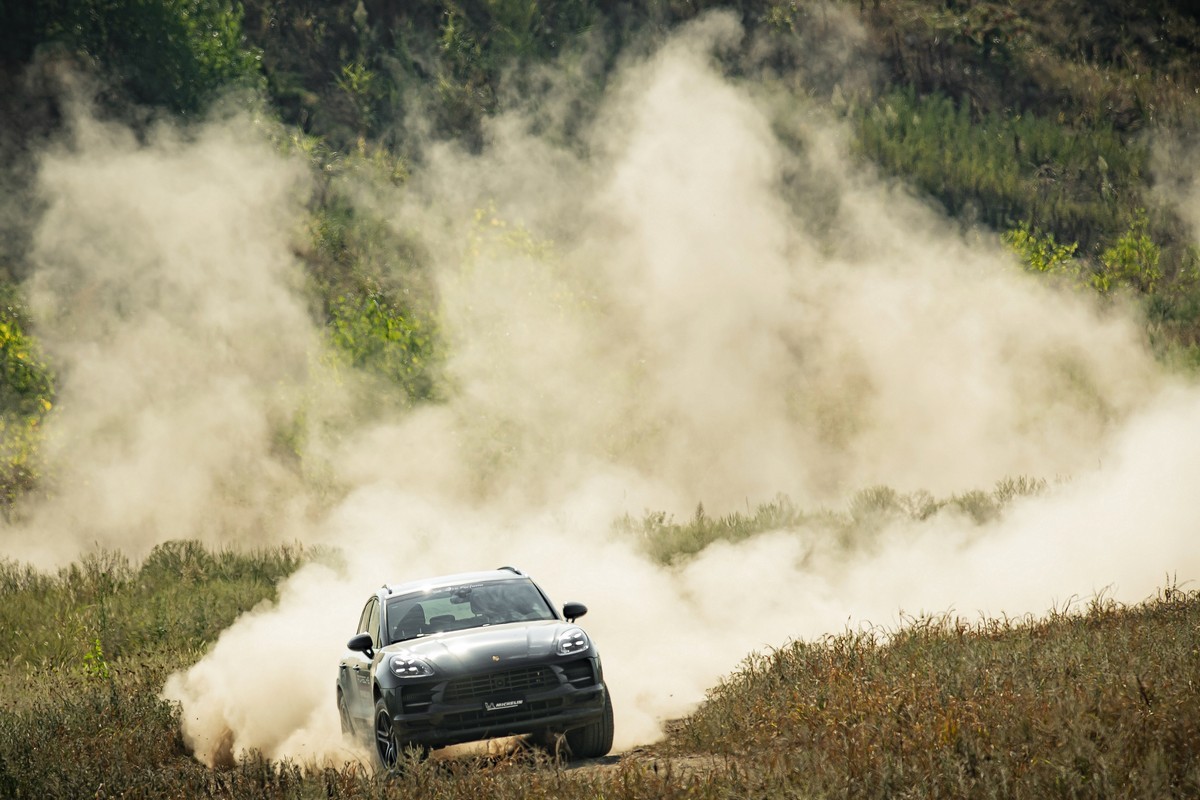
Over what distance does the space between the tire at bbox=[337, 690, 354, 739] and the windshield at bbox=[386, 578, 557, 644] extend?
1.06 meters

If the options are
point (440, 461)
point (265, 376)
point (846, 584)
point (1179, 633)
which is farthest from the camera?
point (265, 376)

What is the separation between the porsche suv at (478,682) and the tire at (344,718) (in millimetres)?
605

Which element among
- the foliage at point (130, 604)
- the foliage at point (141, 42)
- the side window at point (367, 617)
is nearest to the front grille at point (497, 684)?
the side window at point (367, 617)

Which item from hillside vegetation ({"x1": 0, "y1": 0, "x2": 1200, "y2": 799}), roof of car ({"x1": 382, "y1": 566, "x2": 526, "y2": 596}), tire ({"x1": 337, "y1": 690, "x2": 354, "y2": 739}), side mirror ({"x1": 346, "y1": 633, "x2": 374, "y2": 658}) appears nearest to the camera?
hillside vegetation ({"x1": 0, "y1": 0, "x2": 1200, "y2": 799})

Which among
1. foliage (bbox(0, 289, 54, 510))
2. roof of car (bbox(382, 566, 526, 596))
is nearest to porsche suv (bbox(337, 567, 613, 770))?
roof of car (bbox(382, 566, 526, 596))

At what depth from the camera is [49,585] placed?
18.8 m

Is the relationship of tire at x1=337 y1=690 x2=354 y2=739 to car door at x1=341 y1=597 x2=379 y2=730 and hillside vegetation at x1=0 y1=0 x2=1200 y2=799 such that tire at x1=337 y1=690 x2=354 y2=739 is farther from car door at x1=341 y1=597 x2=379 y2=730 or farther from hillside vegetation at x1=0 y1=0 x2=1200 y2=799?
hillside vegetation at x1=0 y1=0 x2=1200 y2=799

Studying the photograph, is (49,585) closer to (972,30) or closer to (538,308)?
(538,308)

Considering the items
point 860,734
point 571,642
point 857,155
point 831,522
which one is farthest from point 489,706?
point 857,155

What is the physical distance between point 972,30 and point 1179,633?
29094mm

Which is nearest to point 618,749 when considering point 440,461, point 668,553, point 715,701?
point 715,701

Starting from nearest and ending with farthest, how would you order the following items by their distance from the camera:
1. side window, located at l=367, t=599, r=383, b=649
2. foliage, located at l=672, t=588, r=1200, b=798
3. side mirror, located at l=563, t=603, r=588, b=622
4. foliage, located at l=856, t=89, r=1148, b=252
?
1. foliage, located at l=672, t=588, r=1200, b=798
2. side mirror, located at l=563, t=603, r=588, b=622
3. side window, located at l=367, t=599, r=383, b=649
4. foliage, located at l=856, t=89, r=1148, b=252

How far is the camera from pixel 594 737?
9578mm

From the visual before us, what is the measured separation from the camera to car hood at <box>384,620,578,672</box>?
30.7ft
